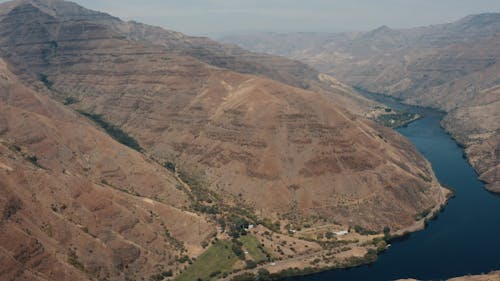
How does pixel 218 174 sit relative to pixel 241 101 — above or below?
below

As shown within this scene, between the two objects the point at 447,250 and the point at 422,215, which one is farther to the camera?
the point at 422,215

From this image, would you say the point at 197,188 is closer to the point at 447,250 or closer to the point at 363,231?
the point at 363,231

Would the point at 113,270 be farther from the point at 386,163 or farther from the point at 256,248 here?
the point at 386,163

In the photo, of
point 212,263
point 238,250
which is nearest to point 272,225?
point 238,250

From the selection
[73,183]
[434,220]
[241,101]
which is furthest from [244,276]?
[241,101]

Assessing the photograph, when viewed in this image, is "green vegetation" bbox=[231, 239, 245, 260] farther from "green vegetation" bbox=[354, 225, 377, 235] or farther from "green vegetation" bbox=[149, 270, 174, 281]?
"green vegetation" bbox=[354, 225, 377, 235]

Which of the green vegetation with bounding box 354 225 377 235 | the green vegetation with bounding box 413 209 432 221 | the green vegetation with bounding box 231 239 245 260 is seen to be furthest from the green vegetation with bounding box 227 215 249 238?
the green vegetation with bounding box 413 209 432 221

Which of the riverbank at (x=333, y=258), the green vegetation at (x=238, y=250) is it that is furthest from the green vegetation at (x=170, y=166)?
the green vegetation at (x=238, y=250)
